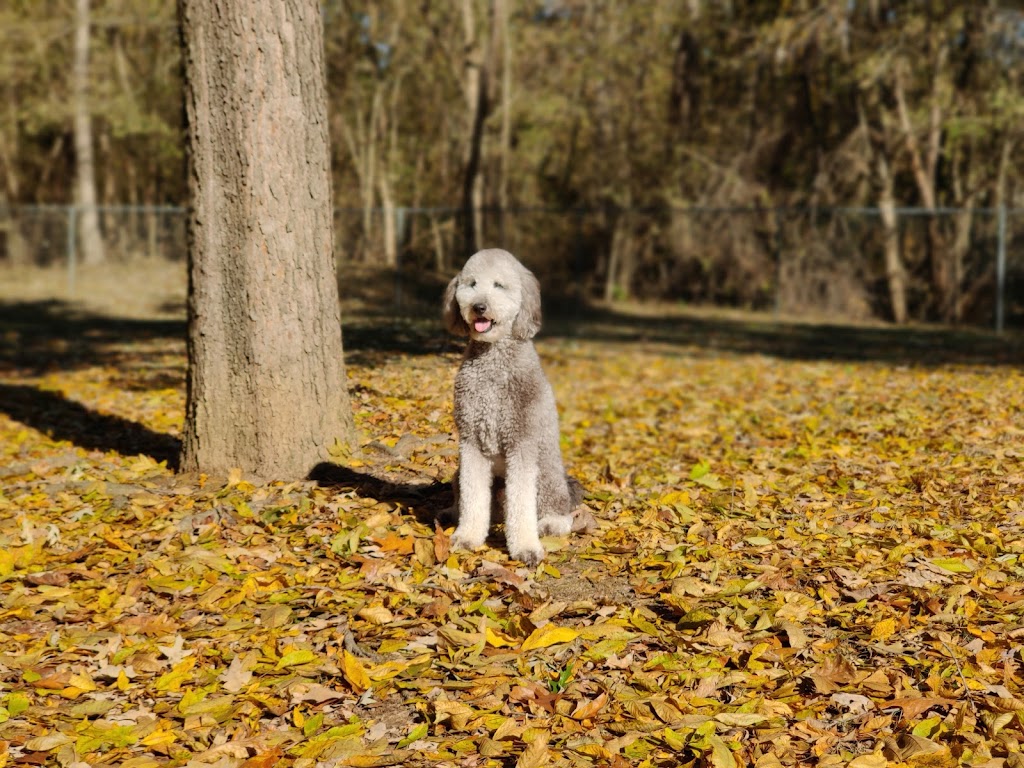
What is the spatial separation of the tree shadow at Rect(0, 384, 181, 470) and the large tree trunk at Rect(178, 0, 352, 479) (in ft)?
3.01

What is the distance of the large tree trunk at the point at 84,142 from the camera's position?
27234 mm

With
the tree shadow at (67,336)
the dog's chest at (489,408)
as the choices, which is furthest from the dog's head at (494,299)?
the tree shadow at (67,336)

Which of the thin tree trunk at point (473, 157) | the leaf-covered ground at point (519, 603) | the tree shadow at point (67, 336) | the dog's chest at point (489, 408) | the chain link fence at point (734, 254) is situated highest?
the thin tree trunk at point (473, 157)

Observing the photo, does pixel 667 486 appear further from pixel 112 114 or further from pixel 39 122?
pixel 39 122

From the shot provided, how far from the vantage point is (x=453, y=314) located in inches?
194

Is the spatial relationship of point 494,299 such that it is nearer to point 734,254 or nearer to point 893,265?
point 893,265

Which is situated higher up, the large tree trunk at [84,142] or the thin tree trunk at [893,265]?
the large tree trunk at [84,142]

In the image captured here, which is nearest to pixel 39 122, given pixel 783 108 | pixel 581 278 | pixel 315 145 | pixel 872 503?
pixel 581 278

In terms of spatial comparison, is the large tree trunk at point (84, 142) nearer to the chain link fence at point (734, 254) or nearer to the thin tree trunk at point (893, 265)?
the chain link fence at point (734, 254)

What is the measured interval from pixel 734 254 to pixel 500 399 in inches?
696

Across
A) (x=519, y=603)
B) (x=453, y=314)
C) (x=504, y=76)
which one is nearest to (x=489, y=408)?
(x=453, y=314)

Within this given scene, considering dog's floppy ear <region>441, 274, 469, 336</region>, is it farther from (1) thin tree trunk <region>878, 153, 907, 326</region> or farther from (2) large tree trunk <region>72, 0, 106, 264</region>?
(2) large tree trunk <region>72, 0, 106, 264</region>

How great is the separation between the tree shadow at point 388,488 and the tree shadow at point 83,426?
1.18 m

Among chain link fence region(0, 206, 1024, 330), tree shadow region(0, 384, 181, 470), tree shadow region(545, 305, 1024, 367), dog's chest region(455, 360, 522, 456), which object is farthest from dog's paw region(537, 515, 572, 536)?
chain link fence region(0, 206, 1024, 330)
